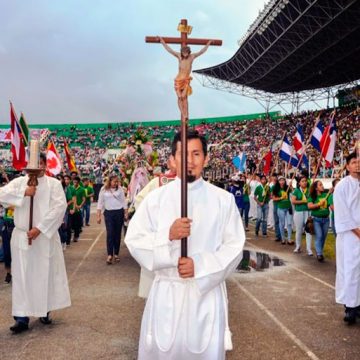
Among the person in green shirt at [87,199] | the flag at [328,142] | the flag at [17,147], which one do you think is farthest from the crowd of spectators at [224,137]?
the flag at [17,147]

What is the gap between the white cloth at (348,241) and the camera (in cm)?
558

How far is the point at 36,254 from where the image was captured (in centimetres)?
540

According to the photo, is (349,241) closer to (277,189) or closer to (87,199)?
(277,189)

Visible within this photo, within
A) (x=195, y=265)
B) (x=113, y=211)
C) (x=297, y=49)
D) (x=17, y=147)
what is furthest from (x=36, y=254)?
(x=297, y=49)

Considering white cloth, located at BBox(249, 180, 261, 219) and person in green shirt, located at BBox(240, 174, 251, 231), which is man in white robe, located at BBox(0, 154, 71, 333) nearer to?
white cloth, located at BBox(249, 180, 261, 219)

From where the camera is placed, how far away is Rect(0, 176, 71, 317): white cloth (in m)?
5.23

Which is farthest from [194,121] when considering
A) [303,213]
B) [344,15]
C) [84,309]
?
[84,309]

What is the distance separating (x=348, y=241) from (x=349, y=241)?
1 centimetres

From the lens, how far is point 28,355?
14.7 ft

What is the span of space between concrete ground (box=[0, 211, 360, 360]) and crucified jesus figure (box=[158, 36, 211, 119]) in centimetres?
264

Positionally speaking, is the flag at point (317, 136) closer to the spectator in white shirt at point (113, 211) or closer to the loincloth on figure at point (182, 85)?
the spectator in white shirt at point (113, 211)

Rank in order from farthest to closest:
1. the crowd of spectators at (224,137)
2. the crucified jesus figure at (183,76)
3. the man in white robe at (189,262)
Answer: the crowd of spectators at (224,137) < the crucified jesus figure at (183,76) < the man in white robe at (189,262)

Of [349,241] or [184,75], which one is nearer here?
[184,75]

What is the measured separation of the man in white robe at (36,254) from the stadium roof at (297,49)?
21.8m
